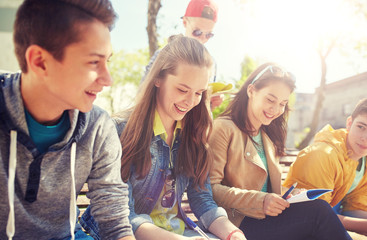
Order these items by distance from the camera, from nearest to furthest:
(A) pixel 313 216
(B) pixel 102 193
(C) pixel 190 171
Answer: (B) pixel 102 193 < (C) pixel 190 171 < (A) pixel 313 216

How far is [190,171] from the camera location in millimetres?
2096

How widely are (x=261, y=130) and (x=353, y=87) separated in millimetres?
25318

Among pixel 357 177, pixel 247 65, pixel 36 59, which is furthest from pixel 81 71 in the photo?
pixel 247 65

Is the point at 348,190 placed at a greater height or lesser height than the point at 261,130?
lesser

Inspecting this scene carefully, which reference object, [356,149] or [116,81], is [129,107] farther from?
[116,81]

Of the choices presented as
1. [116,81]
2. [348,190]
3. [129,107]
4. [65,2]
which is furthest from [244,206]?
[116,81]

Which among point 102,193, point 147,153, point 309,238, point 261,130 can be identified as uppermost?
point 261,130

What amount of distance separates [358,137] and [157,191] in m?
1.97

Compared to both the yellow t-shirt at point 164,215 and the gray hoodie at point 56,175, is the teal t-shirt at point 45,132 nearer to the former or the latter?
the gray hoodie at point 56,175

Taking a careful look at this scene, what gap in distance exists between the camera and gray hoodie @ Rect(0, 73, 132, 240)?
126 cm

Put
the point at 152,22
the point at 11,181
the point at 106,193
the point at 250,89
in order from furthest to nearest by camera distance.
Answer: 1. the point at 152,22
2. the point at 250,89
3. the point at 106,193
4. the point at 11,181

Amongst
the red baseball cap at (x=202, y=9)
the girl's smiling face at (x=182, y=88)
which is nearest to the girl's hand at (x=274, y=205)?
the girl's smiling face at (x=182, y=88)

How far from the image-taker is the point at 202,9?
3256 mm

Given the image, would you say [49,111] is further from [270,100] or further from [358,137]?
[358,137]
